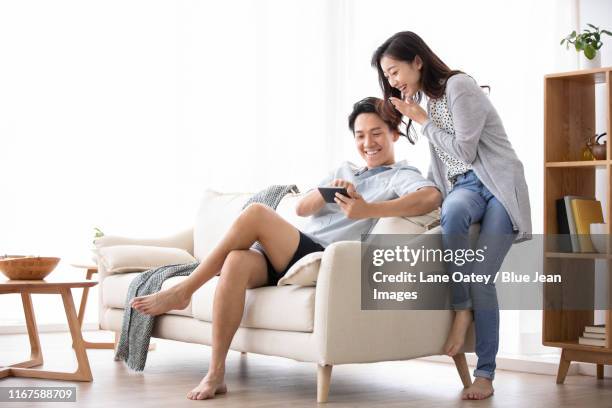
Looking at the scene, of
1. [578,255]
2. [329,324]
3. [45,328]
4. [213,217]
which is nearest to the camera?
[329,324]

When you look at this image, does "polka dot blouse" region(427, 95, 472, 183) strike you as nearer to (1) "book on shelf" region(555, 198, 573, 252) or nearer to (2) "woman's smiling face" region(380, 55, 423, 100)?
(2) "woman's smiling face" region(380, 55, 423, 100)

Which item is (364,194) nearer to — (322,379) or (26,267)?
(322,379)

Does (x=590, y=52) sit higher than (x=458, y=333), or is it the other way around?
(x=590, y=52)

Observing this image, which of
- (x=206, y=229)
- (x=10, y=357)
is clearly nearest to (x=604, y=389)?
(x=206, y=229)

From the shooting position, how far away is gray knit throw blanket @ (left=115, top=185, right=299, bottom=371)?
3609 mm

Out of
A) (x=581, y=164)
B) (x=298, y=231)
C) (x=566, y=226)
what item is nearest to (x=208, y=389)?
(x=298, y=231)

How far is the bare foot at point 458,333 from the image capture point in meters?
3.20

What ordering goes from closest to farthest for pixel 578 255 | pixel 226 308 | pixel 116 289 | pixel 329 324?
pixel 329 324 < pixel 226 308 < pixel 578 255 < pixel 116 289

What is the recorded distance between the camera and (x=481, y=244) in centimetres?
314

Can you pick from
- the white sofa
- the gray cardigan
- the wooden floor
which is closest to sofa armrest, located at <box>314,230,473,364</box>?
the white sofa

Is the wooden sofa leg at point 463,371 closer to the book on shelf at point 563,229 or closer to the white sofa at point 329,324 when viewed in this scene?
the white sofa at point 329,324

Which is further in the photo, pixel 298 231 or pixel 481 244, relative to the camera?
pixel 298 231

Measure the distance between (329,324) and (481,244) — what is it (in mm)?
658

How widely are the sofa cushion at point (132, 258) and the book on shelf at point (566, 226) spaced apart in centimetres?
175
